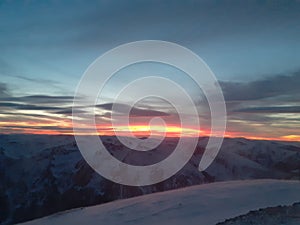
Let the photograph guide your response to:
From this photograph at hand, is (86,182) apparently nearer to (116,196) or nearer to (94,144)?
(116,196)

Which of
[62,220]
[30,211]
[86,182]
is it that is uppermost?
[62,220]

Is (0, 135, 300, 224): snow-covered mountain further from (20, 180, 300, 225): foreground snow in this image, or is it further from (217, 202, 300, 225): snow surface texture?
(217, 202, 300, 225): snow surface texture

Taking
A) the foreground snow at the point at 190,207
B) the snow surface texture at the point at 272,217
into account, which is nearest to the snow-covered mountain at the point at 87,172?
the foreground snow at the point at 190,207

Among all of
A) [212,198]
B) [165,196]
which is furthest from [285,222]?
[165,196]

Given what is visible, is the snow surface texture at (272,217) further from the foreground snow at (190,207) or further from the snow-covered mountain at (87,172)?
the snow-covered mountain at (87,172)

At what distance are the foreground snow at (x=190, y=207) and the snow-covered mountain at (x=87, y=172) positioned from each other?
99830 millimetres

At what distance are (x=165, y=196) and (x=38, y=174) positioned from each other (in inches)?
5412

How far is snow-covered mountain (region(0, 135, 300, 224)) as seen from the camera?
398ft

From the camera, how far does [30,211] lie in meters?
123

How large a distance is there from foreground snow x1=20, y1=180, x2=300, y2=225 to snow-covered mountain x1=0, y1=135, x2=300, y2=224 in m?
99.8

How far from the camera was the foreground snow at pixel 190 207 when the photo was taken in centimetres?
1227

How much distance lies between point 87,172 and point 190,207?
4870 inches

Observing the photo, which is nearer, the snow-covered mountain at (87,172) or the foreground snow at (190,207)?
the foreground snow at (190,207)

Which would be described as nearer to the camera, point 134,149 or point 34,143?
point 134,149
